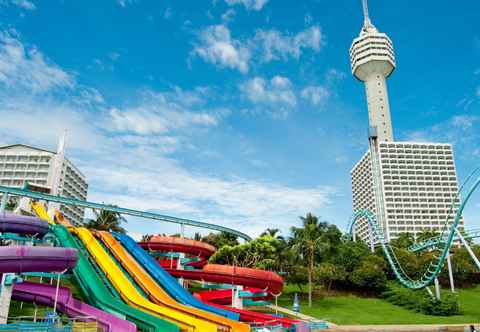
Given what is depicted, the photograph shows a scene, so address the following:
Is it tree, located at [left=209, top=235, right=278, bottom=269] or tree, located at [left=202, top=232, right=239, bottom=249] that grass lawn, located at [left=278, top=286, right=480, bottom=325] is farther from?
tree, located at [left=202, top=232, right=239, bottom=249]

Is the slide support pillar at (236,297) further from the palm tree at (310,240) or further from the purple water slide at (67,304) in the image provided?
the palm tree at (310,240)

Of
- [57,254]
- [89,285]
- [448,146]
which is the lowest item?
[89,285]

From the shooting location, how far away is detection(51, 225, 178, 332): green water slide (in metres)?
23.1

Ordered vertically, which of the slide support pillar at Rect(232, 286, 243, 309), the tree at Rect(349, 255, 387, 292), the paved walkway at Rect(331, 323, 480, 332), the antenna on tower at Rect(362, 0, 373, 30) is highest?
the antenna on tower at Rect(362, 0, 373, 30)

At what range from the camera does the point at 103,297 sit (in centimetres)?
2689

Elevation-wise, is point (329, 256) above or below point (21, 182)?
below

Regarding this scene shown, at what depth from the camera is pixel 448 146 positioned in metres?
150

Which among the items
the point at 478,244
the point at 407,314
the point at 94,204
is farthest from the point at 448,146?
the point at 94,204

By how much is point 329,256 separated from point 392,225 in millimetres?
90776

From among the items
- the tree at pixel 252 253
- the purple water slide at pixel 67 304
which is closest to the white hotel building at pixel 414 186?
the tree at pixel 252 253

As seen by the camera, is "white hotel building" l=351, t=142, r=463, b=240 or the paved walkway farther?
"white hotel building" l=351, t=142, r=463, b=240

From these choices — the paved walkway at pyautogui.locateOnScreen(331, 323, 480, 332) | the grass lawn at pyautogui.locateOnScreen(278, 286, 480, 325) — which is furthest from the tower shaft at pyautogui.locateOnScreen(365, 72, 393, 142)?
the paved walkway at pyautogui.locateOnScreen(331, 323, 480, 332)

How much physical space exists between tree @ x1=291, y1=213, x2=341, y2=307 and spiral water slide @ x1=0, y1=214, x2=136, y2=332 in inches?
1133

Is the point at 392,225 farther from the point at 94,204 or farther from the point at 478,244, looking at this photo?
the point at 94,204
